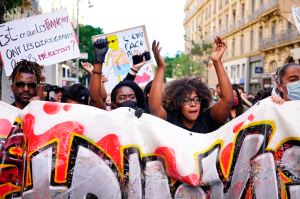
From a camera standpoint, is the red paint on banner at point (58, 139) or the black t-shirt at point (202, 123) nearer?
the red paint on banner at point (58, 139)

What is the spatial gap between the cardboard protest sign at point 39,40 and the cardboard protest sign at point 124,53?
1.10 metres

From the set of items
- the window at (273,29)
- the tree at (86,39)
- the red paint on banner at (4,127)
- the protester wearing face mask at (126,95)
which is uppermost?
the tree at (86,39)

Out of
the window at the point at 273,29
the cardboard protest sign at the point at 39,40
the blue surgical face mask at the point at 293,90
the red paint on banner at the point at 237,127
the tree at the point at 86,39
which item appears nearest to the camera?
the red paint on banner at the point at 237,127

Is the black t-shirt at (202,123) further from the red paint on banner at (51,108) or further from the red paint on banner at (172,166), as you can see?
the red paint on banner at (51,108)

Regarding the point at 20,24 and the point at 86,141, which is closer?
the point at 86,141

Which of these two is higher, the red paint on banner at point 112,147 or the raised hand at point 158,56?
the raised hand at point 158,56

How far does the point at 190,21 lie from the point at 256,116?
234 feet

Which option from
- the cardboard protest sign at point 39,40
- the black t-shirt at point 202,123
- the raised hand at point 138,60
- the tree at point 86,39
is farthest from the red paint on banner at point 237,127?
the tree at point 86,39

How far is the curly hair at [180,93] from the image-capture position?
3739 mm

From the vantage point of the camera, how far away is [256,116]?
292 centimetres

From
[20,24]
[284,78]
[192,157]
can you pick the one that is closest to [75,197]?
[192,157]

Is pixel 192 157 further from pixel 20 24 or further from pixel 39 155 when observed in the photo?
pixel 20 24

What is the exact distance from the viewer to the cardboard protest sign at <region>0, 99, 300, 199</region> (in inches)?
111

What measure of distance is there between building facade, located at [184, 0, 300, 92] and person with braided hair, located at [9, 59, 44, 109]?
876 inches
